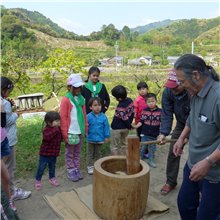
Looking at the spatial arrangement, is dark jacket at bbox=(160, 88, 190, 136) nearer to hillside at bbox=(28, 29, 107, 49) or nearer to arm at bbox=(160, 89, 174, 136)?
arm at bbox=(160, 89, 174, 136)

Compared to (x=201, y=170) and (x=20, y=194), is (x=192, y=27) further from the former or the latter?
(x=201, y=170)

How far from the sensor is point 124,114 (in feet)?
14.3

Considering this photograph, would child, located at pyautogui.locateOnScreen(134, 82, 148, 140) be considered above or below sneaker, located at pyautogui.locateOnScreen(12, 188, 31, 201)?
above

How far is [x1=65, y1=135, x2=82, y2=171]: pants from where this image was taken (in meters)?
3.92

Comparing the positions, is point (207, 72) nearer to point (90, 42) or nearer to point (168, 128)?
point (168, 128)

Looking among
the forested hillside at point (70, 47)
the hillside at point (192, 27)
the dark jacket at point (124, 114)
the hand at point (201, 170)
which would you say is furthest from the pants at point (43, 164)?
the hillside at point (192, 27)

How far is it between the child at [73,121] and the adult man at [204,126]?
5.90 feet

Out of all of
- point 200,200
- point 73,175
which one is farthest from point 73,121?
point 200,200

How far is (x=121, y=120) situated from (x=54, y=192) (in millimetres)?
1427

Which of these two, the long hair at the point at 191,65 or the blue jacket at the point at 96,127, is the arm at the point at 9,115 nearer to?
the blue jacket at the point at 96,127

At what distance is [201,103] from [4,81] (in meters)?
1.83

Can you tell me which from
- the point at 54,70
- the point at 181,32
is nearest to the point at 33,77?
the point at 54,70

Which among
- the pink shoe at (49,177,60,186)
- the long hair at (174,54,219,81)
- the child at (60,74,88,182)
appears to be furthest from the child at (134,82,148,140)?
the long hair at (174,54,219,81)

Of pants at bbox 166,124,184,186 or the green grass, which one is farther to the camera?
the green grass
